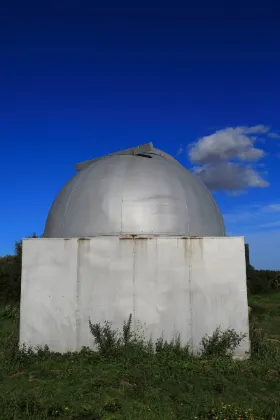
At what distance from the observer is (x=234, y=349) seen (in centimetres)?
896

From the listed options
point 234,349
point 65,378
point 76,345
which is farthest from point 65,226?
point 234,349

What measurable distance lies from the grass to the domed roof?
2.50m

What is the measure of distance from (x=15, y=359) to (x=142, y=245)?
3.89m

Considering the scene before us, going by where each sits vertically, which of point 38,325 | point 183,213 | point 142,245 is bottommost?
point 38,325

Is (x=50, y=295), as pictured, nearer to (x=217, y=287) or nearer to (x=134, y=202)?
(x=134, y=202)

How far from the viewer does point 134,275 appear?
9109mm

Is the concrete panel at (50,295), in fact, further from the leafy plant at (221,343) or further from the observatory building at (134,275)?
the leafy plant at (221,343)

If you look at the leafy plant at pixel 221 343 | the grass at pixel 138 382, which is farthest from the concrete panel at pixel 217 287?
the grass at pixel 138 382

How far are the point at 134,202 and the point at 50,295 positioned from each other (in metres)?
3.05

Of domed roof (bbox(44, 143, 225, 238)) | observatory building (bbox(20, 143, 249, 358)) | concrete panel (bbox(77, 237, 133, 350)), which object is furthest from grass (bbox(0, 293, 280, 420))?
domed roof (bbox(44, 143, 225, 238))

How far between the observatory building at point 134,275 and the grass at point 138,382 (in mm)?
399

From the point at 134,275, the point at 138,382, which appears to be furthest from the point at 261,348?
the point at 138,382

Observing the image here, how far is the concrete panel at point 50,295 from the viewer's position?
9219 mm

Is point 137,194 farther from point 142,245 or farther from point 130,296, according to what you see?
point 130,296
